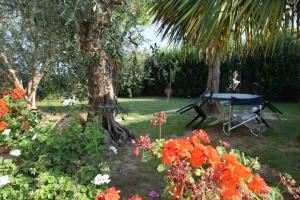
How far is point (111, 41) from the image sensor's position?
399cm

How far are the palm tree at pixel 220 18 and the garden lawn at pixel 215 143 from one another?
140cm

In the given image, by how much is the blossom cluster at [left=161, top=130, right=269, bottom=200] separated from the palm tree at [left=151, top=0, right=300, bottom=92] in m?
2.17

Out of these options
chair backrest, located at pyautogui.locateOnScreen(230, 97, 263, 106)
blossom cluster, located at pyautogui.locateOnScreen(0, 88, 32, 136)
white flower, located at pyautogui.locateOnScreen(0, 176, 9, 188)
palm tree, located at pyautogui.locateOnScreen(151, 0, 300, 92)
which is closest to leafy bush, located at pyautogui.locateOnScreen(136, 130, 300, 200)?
white flower, located at pyautogui.locateOnScreen(0, 176, 9, 188)

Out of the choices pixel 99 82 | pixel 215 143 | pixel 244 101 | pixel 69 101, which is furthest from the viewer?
pixel 244 101

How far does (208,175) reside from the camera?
1.83m

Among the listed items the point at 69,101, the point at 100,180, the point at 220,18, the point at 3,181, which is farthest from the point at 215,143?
the point at 3,181

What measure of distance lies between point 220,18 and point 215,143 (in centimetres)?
295

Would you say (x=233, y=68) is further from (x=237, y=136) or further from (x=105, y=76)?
(x=105, y=76)

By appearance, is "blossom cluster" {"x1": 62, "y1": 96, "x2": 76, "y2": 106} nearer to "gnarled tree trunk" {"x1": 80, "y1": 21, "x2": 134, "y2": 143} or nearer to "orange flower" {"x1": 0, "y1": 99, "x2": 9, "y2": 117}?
"gnarled tree trunk" {"x1": 80, "y1": 21, "x2": 134, "y2": 143}

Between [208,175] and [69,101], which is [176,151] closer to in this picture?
[208,175]

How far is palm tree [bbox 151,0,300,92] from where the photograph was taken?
3965mm

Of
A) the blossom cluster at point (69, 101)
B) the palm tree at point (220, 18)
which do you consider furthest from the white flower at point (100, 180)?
the palm tree at point (220, 18)

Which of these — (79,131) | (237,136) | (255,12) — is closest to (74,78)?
(79,131)

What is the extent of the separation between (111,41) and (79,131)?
1.16 meters
